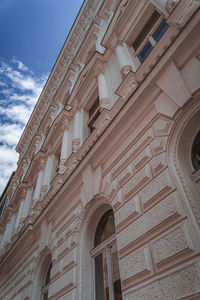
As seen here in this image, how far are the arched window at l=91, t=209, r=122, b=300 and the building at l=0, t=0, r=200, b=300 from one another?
0.02 m

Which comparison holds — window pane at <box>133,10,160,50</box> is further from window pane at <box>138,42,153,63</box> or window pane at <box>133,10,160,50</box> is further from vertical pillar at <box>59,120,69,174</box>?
vertical pillar at <box>59,120,69,174</box>

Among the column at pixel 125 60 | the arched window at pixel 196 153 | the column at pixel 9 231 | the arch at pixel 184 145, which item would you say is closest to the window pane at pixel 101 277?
the arch at pixel 184 145

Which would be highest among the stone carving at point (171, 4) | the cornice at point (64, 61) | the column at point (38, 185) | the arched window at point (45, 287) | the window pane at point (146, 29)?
the cornice at point (64, 61)

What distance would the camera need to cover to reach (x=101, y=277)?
476cm

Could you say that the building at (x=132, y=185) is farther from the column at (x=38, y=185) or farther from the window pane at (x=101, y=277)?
the column at (x=38, y=185)

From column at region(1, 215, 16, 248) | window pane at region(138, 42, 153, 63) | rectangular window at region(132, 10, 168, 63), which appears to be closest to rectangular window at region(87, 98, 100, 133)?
window pane at region(138, 42, 153, 63)

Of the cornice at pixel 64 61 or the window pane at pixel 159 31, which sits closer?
the window pane at pixel 159 31

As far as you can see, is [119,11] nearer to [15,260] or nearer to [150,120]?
[150,120]

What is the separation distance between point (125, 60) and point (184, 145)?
13.1ft

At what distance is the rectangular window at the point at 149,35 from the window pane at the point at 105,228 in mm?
4579

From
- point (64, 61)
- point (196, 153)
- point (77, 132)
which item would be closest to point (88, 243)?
point (196, 153)

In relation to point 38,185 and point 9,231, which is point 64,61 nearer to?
point 38,185

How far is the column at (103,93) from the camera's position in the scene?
6732 millimetres

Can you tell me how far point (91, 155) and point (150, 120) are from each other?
182 centimetres
